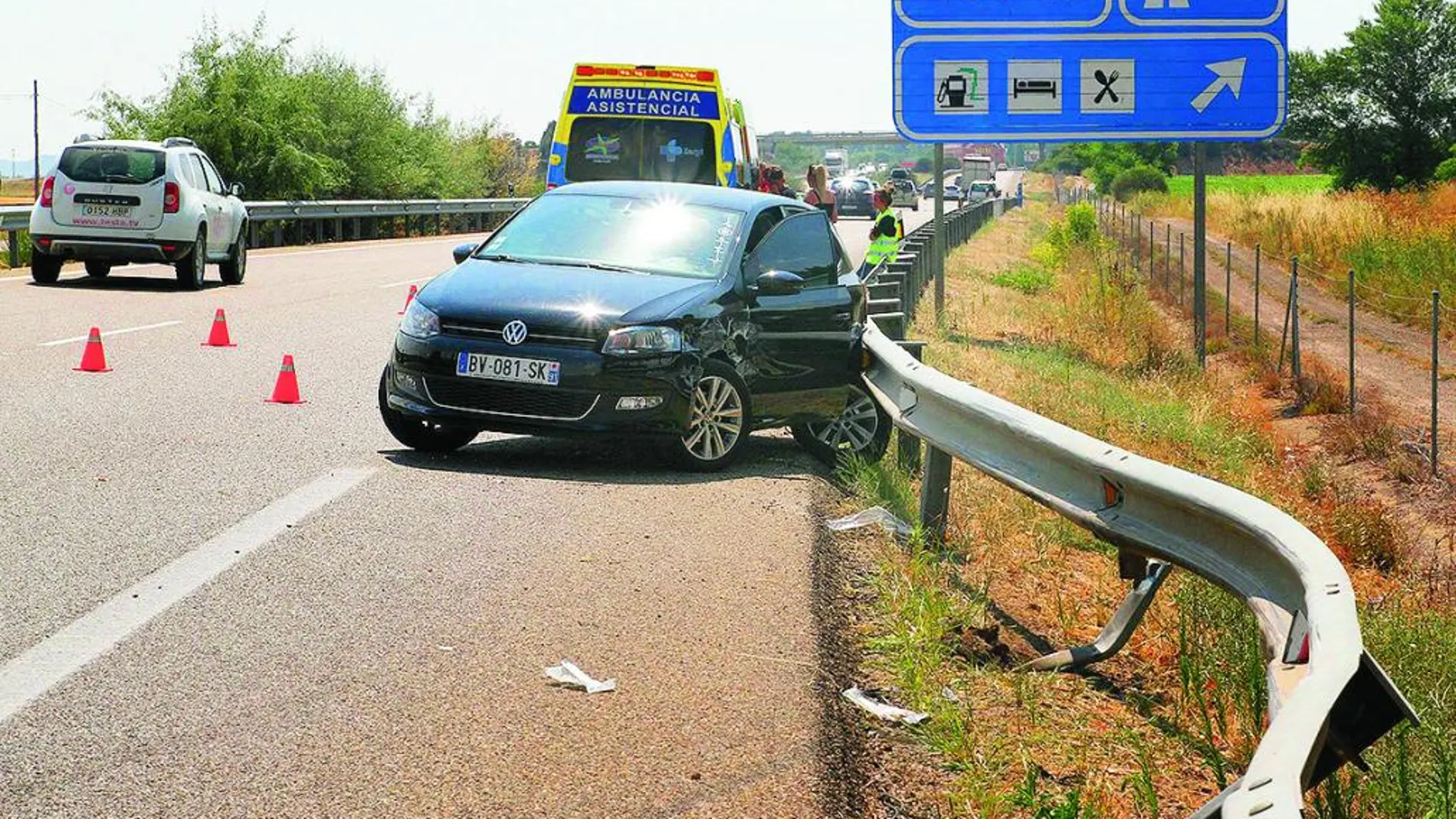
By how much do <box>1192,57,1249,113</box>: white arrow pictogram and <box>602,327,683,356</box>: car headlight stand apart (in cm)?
1260

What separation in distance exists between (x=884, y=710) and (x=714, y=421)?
4854 mm

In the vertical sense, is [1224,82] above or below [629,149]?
above

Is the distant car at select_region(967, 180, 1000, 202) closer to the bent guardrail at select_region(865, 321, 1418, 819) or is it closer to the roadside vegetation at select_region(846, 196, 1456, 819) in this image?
the roadside vegetation at select_region(846, 196, 1456, 819)

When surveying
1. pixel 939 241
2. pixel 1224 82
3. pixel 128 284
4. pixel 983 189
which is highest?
pixel 1224 82

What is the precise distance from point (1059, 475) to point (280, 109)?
4255 centimetres

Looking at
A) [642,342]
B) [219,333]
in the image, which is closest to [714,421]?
→ [642,342]

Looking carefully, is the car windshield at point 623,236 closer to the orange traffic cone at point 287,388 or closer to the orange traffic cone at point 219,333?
the orange traffic cone at point 287,388

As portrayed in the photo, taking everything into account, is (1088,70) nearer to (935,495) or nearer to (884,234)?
(884,234)

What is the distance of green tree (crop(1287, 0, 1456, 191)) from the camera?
3506 inches

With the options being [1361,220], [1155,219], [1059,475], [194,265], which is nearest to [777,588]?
[1059,475]

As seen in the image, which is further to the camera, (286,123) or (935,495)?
(286,123)

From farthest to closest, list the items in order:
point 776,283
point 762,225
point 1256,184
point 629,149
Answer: point 1256,184 < point 629,149 < point 762,225 < point 776,283

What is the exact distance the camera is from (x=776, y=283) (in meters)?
10.9

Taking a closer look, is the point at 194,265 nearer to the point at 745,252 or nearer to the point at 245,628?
the point at 745,252
